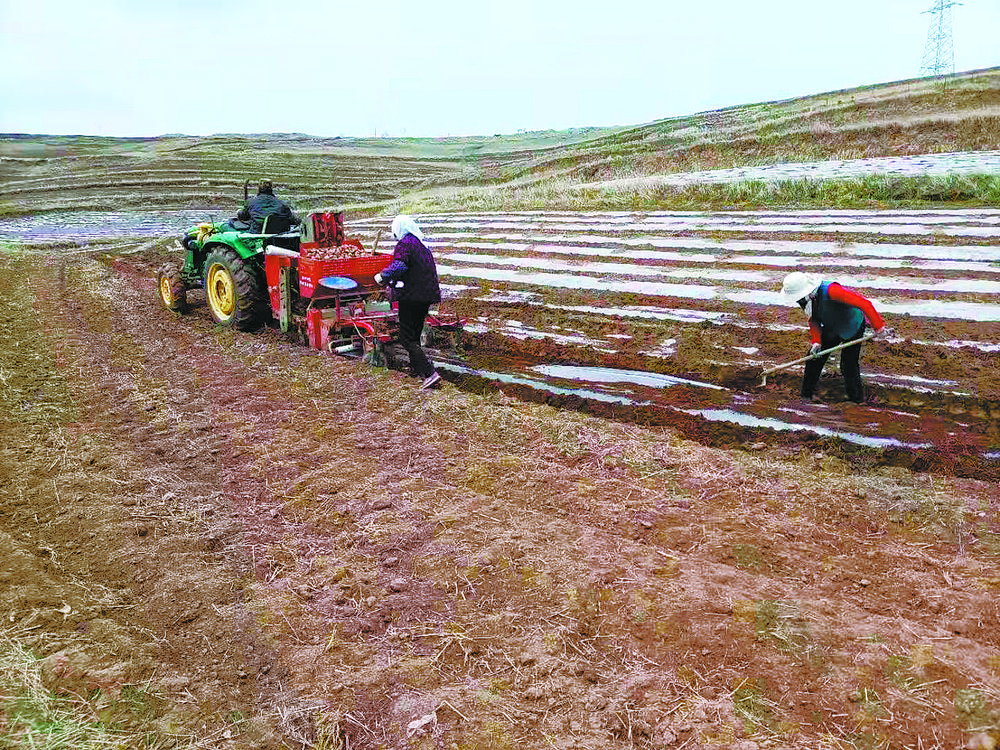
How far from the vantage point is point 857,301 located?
5.45 meters

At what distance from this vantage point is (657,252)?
11.0 meters

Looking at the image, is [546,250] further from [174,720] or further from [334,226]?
[174,720]

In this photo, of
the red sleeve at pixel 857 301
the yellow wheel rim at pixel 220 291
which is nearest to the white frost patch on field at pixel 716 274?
the red sleeve at pixel 857 301

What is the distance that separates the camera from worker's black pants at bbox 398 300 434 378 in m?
6.68

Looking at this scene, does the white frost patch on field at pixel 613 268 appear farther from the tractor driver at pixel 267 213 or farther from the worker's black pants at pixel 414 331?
the worker's black pants at pixel 414 331

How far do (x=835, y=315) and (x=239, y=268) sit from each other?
6.03m

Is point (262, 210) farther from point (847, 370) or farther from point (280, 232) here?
point (847, 370)

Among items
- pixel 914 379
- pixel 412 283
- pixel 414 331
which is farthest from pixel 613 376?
pixel 914 379

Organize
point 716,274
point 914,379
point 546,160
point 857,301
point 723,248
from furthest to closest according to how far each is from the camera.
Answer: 1. point 546,160
2. point 723,248
3. point 716,274
4. point 914,379
5. point 857,301

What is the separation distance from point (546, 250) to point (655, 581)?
9084mm

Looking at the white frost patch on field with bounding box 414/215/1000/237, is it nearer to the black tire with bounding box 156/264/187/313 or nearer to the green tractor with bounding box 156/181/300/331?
the green tractor with bounding box 156/181/300/331

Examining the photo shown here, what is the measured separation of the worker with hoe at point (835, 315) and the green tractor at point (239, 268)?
5446 millimetres

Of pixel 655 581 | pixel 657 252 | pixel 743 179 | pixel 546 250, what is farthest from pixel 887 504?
pixel 743 179

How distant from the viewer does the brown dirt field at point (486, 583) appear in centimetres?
269
